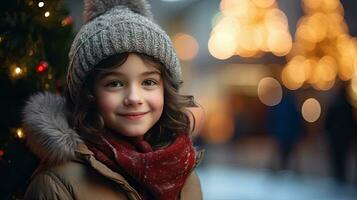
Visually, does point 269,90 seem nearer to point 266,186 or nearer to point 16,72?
point 266,186

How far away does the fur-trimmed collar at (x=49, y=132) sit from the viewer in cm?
233

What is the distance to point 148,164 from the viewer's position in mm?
2428

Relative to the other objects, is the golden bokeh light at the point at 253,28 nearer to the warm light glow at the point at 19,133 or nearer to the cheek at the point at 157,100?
the warm light glow at the point at 19,133

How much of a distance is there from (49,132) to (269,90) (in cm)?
1617

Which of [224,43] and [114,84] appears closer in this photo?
[114,84]

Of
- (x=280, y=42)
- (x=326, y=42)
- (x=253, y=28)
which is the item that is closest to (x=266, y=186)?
(x=253, y=28)

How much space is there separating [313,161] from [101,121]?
38.3 feet

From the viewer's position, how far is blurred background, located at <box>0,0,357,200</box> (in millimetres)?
3150

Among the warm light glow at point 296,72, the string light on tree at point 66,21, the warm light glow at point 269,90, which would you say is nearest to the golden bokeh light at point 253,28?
the warm light glow at point 296,72

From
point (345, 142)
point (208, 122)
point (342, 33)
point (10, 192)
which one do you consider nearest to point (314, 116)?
point (208, 122)

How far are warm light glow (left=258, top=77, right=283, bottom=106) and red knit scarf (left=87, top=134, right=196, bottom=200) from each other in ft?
49.1

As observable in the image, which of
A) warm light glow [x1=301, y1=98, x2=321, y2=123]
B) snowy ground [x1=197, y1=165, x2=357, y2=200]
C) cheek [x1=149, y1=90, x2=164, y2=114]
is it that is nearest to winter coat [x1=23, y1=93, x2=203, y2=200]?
cheek [x1=149, y1=90, x2=164, y2=114]

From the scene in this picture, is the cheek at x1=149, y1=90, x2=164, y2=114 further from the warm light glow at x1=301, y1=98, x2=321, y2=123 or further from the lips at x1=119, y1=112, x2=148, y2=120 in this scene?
the warm light glow at x1=301, y1=98, x2=321, y2=123

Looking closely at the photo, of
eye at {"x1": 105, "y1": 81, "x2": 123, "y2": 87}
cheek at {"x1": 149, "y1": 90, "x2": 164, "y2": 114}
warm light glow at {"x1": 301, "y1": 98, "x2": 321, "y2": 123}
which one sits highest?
eye at {"x1": 105, "y1": 81, "x2": 123, "y2": 87}
